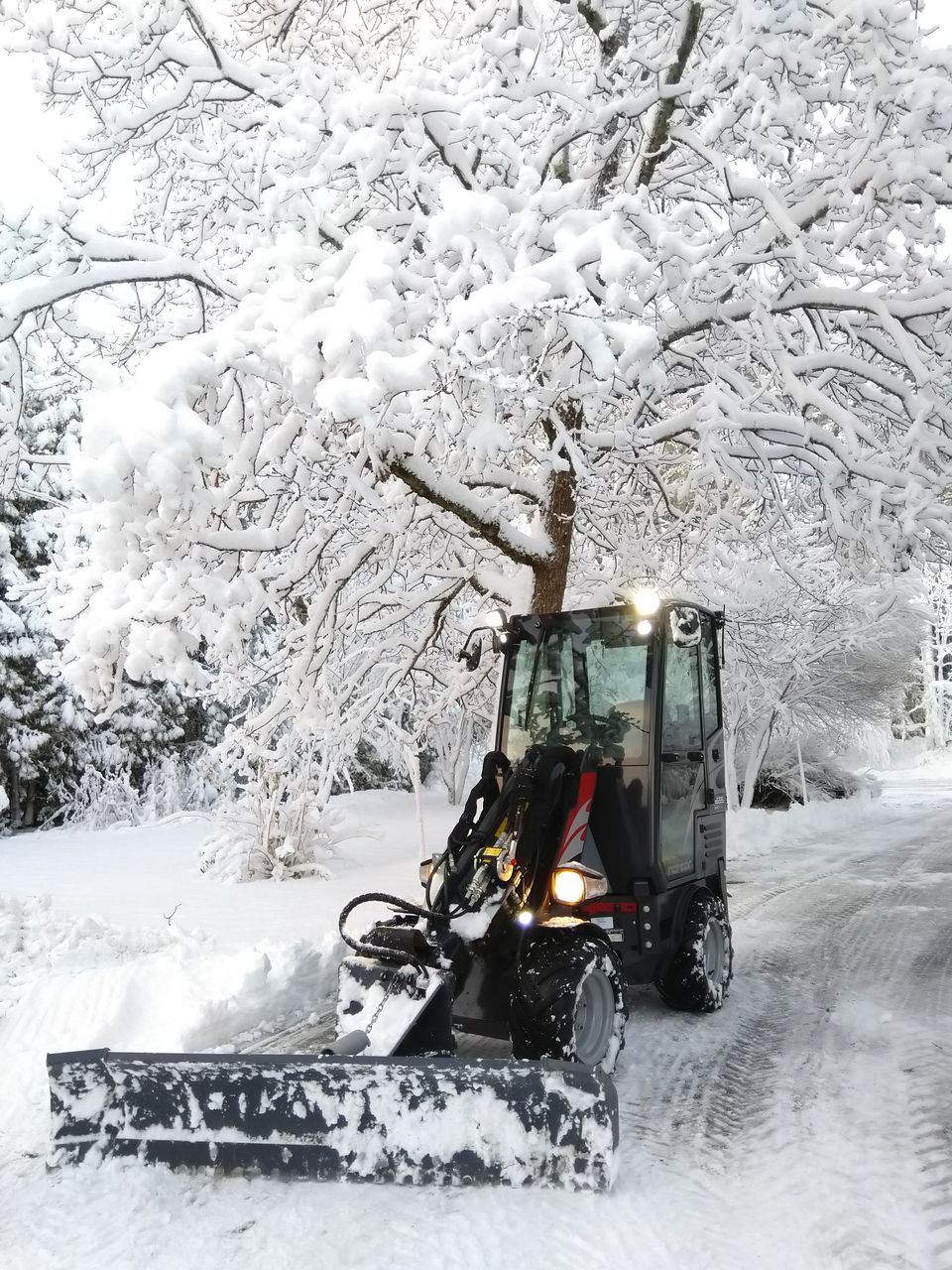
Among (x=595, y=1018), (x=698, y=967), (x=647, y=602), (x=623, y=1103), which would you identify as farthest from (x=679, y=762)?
(x=623, y=1103)

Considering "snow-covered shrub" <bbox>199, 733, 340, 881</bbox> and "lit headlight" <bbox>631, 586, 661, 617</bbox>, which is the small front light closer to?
"lit headlight" <bbox>631, 586, 661, 617</bbox>

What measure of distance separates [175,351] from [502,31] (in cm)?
282

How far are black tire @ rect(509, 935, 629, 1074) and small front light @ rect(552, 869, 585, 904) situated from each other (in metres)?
0.18

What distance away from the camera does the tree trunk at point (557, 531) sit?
24.2 ft

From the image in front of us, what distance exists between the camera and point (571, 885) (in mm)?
4543

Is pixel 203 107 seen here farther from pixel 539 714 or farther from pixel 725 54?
pixel 539 714

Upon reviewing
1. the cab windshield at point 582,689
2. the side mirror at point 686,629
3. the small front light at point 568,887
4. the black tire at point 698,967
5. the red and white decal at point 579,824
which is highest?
the side mirror at point 686,629

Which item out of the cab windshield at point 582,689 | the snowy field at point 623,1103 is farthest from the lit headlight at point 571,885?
the snowy field at point 623,1103

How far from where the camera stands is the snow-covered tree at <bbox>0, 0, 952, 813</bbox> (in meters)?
4.01

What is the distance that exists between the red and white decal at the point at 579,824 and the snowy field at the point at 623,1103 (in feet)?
3.55

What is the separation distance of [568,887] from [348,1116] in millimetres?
1527

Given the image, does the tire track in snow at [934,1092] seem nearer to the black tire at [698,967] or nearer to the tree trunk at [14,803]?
the black tire at [698,967]

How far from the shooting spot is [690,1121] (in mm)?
4047

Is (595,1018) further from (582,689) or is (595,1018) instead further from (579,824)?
(582,689)
